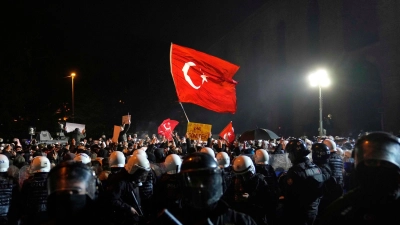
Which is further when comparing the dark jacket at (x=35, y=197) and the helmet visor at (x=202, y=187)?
the dark jacket at (x=35, y=197)

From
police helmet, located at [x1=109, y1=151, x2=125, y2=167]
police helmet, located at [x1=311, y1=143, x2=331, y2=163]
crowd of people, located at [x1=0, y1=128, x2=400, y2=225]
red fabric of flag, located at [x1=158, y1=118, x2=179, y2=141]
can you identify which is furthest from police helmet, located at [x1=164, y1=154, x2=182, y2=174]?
red fabric of flag, located at [x1=158, y1=118, x2=179, y2=141]

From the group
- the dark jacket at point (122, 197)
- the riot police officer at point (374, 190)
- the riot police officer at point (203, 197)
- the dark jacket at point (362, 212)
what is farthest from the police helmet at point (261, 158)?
the dark jacket at point (362, 212)

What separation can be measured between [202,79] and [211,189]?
28.1 ft

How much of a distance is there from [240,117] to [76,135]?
2924 centimetres

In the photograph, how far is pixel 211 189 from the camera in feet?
10.7

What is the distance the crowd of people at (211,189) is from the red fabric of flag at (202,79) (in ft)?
6.53

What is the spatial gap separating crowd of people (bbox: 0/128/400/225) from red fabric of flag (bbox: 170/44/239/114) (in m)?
1.99

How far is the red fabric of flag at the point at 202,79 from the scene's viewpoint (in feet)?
37.1

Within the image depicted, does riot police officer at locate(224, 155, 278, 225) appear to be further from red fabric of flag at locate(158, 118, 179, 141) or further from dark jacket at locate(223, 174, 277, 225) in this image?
red fabric of flag at locate(158, 118, 179, 141)

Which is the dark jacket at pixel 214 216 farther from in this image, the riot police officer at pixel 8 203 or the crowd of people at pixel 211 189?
the riot police officer at pixel 8 203

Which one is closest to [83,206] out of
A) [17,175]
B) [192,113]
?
[17,175]

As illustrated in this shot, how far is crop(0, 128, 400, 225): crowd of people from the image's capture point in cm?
295

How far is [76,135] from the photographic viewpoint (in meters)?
19.3

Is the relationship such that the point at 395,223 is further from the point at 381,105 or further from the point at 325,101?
the point at 325,101
